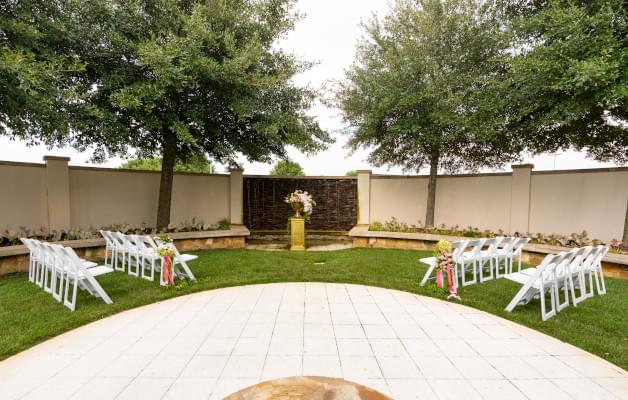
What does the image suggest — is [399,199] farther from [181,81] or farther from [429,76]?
[181,81]

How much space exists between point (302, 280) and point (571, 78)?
594 centimetres

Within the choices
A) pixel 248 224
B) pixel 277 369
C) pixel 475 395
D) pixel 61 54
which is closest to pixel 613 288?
pixel 475 395

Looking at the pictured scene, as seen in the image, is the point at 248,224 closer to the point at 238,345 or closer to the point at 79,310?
the point at 79,310

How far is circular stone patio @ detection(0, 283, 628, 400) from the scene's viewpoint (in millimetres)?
2385

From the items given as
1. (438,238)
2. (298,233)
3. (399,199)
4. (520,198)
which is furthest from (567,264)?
(399,199)

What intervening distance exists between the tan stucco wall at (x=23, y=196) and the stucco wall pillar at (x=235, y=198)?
4652 mm

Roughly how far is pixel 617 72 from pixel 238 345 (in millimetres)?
6899

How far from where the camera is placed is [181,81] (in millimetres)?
6363

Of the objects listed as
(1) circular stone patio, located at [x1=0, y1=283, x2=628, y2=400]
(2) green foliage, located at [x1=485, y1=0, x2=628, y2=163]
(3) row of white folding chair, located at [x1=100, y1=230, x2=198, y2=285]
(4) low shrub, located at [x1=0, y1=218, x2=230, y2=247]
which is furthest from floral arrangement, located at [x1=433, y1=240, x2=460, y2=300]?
(4) low shrub, located at [x1=0, y1=218, x2=230, y2=247]

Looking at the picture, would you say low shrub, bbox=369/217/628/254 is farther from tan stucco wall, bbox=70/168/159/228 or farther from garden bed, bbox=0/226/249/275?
tan stucco wall, bbox=70/168/159/228

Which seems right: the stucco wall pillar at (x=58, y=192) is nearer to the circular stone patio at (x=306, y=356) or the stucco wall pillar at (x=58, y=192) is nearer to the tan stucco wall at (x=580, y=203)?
the circular stone patio at (x=306, y=356)

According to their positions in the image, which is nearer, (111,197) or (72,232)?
(72,232)

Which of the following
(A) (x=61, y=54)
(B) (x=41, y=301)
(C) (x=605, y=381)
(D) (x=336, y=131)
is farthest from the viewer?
(D) (x=336, y=131)

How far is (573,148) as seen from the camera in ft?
26.1
